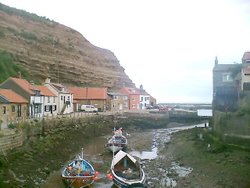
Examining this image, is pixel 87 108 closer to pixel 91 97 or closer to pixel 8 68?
pixel 91 97

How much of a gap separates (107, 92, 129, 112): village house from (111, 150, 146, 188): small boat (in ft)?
153

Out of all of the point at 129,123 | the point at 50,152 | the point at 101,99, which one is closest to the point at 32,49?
the point at 101,99

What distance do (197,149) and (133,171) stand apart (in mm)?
9737

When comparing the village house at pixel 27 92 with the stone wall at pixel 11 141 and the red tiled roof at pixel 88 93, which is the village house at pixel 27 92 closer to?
the stone wall at pixel 11 141

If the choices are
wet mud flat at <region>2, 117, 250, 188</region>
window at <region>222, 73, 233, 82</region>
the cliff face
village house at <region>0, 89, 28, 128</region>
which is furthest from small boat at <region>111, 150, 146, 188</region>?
the cliff face

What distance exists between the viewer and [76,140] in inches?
1673

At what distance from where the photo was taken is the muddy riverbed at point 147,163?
25.1 meters

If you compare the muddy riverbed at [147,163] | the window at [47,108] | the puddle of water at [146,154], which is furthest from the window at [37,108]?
the puddle of water at [146,154]

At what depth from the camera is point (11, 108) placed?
3884cm

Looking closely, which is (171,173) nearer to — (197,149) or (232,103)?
(197,149)

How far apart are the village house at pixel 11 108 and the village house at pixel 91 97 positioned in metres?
25.9

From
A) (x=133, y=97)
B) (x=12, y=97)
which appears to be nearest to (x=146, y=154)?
(x=12, y=97)

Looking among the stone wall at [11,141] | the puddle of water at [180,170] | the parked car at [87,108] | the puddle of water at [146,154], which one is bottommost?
the puddle of water at [146,154]

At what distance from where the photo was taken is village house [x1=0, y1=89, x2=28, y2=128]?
3643 centimetres
